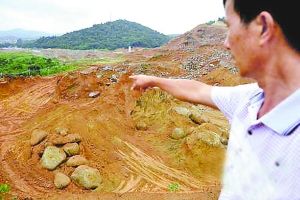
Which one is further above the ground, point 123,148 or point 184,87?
point 184,87

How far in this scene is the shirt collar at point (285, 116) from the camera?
0.96 m

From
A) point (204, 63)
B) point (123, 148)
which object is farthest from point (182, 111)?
point (204, 63)

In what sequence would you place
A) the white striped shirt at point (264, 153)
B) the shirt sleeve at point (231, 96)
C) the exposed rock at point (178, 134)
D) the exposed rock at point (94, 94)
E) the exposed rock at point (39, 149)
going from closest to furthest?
the white striped shirt at point (264, 153)
the shirt sleeve at point (231, 96)
the exposed rock at point (39, 149)
the exposed rock at point (178, 134)
the exposed rock at point (94, 94)

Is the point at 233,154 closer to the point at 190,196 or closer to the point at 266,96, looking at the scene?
the point at 266,96

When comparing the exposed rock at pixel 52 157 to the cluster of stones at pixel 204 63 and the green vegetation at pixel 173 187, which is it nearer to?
the green vegetation at pixel 173 187

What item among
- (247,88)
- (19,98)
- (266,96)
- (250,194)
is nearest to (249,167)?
(250,194)

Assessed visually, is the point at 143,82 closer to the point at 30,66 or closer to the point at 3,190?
the point at 3,190

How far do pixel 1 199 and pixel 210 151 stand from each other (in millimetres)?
4703

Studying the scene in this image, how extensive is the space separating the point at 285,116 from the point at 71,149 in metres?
8.65

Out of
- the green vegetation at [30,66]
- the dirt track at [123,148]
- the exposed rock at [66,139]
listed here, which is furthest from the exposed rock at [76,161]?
the green vegetation at [30,66]

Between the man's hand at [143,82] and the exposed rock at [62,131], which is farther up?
the man's hand at [143,82]

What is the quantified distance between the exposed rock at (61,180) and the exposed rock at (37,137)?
4.72 ft

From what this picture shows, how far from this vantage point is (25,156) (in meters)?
9.63

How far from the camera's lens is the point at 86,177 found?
859cm
